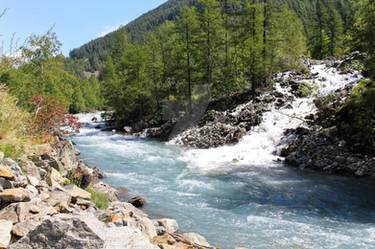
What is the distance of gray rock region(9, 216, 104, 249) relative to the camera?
325 cm

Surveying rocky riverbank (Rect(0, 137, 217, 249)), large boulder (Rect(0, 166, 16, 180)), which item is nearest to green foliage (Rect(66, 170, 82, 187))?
rocky riverbank (Rect(0, 137, 217, 249))

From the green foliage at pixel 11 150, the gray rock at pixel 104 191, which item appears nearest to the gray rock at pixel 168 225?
the gray rock at pixel 104 191

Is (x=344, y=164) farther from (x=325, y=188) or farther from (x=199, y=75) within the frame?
(x=199, y=75)

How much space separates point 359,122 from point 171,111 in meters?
18.7

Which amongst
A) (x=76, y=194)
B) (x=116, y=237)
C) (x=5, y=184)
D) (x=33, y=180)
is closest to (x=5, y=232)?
(x=116, y=237)

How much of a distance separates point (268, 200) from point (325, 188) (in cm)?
277

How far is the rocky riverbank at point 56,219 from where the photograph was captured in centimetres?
331

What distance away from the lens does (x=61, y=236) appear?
331 cm

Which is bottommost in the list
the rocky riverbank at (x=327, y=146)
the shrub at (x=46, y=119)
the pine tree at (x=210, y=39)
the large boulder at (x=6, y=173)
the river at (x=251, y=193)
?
the river at (x=251, y=193)

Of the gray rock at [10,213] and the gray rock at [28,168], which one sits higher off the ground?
the gray rock at [28,168]

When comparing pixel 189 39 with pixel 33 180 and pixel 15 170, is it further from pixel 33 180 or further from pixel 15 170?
pixel 15 170

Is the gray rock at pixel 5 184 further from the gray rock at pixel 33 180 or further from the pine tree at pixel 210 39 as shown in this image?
the pine tree at pixel 210 39

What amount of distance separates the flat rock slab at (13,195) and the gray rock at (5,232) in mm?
831

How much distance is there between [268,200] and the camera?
371 inches
